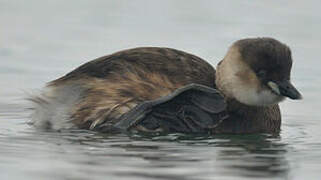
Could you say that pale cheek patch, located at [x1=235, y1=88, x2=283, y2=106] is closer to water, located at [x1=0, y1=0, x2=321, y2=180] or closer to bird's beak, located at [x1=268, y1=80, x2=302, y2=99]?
bird's beak, located at [x1=268, y1=80, x2=302, y2=99]

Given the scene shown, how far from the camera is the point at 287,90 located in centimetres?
1170

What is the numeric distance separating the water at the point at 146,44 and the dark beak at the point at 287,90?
1.37 feet

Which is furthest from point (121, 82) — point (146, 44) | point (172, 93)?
point (146, 44)

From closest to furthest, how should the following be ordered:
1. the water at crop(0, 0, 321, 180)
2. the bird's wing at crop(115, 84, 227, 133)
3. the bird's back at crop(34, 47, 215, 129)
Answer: the water at crop(0, 0, 321, 180), the bird's wing at crop(115, 84, 227, 133), the bird's back at crop(34, 47, 215, 129)

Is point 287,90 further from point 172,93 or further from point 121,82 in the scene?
point 121,82

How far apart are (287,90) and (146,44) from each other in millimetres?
5729

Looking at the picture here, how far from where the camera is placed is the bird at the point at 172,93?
11688 millimetres

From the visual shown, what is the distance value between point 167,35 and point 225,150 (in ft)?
23.6

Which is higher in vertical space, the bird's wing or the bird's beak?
the bird's beak

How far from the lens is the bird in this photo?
→ 11.7m

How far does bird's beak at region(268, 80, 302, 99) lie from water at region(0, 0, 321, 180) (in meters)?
0.42

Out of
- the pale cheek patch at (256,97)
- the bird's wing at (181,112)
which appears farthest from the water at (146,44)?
the pale cheek patch at (256,97)

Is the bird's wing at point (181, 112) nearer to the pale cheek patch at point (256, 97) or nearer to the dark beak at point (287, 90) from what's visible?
the pale cheek patch at point (256, 97)

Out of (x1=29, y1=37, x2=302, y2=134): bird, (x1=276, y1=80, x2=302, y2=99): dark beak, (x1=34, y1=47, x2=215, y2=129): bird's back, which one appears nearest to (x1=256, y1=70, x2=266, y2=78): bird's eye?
(x1=29, y1=37, x2=302, y2=134): bird
